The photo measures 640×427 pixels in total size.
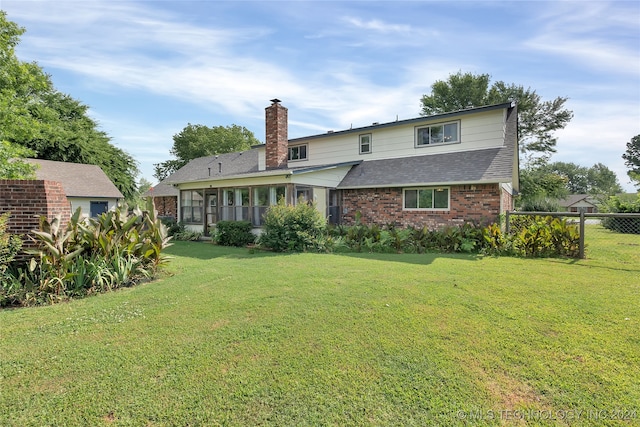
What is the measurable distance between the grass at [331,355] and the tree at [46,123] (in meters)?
14.0

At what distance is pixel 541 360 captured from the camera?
9.98 ft

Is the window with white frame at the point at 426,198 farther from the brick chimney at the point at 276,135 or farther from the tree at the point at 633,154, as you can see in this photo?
the tree at the point at 633,154

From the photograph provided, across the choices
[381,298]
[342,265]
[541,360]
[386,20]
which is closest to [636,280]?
[541,360]

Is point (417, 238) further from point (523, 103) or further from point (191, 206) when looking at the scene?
point (523, 103)

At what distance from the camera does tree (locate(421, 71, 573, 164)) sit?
30234 mm

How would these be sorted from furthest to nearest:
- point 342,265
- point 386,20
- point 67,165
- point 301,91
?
point 67,165
point 301,91
point 386,20
point 342,265

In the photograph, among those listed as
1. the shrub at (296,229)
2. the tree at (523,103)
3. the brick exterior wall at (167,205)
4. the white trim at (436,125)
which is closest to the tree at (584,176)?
the tree at (523,103)

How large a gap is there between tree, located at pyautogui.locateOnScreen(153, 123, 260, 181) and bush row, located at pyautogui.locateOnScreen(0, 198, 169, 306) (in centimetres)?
3392

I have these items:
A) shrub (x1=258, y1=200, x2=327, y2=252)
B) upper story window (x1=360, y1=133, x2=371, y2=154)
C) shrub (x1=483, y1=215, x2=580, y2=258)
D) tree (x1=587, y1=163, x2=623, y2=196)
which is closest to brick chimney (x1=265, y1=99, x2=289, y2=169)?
upper story window (x1=360, y1=133, x2=371, y2=154)

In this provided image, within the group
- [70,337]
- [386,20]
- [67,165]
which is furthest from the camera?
[67,165]

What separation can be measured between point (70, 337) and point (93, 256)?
8.87ft

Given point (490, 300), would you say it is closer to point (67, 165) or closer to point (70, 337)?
point (70, 337)

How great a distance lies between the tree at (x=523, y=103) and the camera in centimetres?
3023

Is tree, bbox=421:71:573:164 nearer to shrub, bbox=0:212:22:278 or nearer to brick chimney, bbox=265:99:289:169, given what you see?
brick chimney, bbox=265:99:289:169
